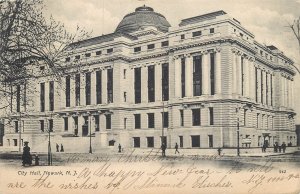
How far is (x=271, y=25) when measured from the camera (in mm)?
9016

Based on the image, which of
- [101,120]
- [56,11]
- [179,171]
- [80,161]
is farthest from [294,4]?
[101,120]

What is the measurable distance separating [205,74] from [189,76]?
3.02 feet

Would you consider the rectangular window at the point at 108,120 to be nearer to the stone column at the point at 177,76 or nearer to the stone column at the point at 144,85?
the stone column at the point at 144,85

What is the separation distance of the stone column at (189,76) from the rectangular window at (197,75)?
118 mm

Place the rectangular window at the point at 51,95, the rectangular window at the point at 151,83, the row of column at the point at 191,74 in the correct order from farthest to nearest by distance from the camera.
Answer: the rectangular window at the point at 151,83, the row of column at the point at 191,74, the rectangular window at the point at 51,95

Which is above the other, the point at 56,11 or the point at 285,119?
the point at 56,11

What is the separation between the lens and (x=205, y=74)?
13852 mm

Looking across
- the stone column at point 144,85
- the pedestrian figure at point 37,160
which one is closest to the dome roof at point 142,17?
the stone column at point 144,85

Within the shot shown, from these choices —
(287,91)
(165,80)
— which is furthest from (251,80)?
(165,80)

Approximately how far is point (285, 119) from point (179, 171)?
104 inches

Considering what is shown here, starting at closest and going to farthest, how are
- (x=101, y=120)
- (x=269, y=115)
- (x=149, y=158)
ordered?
1. (x=149, y=158)
2. (x=269, y=115)
3. (x=101, y=120)

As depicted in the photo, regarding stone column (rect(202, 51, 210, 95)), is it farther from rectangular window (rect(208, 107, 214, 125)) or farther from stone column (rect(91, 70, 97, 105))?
stone column (rect(91, 70, 97, 105))

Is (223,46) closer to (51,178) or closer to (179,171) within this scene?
(179,171)

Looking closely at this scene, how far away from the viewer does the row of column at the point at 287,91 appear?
9.04 m
